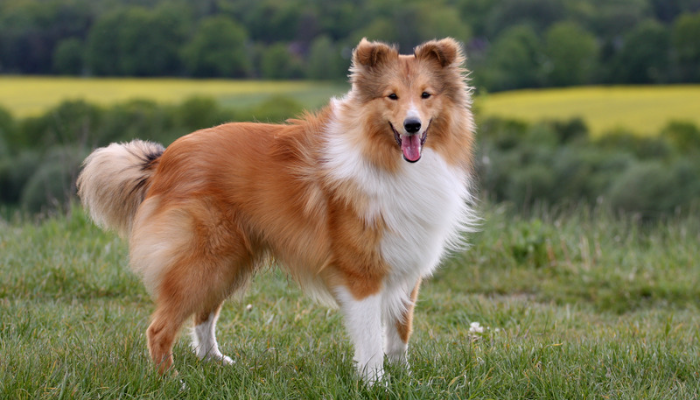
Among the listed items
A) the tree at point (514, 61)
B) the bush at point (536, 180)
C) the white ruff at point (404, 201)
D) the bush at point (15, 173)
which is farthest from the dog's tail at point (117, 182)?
the bush at point (15, 173)

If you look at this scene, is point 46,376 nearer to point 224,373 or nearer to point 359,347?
point 224,373

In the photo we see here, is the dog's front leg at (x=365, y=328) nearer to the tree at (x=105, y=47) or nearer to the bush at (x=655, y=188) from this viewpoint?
the bush at (x=655, y=188)

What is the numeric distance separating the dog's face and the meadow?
78.9 feet

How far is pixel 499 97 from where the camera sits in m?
34.8

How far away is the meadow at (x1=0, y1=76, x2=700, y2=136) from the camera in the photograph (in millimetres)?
29922

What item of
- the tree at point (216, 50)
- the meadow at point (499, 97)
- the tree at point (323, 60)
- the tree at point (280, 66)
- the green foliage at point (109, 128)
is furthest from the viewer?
the tree at point (280, 66)

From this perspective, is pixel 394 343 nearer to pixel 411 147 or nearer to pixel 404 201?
pixel 404 201

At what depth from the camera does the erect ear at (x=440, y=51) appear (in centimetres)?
370

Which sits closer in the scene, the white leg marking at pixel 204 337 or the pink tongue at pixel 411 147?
the pink tongue at pixel 411 147

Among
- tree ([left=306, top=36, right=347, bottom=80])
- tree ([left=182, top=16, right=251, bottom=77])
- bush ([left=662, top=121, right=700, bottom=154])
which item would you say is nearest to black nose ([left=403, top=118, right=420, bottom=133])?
tree ([left=306, top=36, right=347, bottom=80])

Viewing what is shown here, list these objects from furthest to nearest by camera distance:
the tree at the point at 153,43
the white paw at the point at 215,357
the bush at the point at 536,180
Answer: the bush at the point at 536,180 < the tree at the point at 153,43 < the white paw at the point at 215,357

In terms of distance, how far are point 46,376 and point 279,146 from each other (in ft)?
5.87

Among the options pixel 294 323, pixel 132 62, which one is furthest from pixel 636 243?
pixel 132 62

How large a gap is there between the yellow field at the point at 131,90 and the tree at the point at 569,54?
1468 cm
